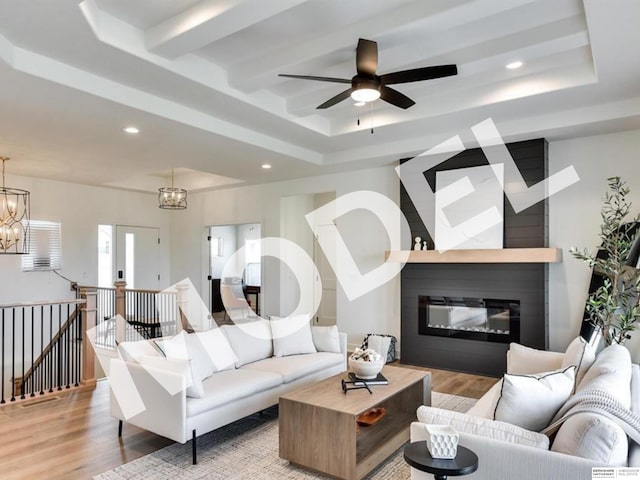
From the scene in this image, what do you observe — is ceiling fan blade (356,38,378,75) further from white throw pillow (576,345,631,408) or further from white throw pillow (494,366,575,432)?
white throw pillow (576,345,631,408)

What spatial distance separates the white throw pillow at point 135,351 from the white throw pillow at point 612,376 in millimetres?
2921

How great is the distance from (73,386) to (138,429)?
5.59 ft

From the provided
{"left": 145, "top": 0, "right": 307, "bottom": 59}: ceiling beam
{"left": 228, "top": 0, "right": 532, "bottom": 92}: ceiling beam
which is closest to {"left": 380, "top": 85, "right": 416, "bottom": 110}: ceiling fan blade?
{"left": 228, "top": 0, "right": 532, "bottom": 92}: ceiling beam

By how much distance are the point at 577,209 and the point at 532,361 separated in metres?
2.28

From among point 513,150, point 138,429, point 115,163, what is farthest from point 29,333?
point 513,150

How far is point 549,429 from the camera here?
6.66 feet

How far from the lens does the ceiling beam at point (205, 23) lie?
2781mm

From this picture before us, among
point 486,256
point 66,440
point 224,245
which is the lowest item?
point 66,440

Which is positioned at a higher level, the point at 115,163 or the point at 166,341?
the point at 115,163

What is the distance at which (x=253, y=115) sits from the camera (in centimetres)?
473

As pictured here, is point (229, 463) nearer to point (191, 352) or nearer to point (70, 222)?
point (191, 352)

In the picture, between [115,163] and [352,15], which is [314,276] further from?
[352,15]

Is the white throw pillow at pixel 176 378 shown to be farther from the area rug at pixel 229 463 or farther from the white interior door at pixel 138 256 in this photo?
the white interior door at pixel 138 256

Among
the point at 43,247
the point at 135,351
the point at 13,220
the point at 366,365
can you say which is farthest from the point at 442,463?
the point at 43,247
